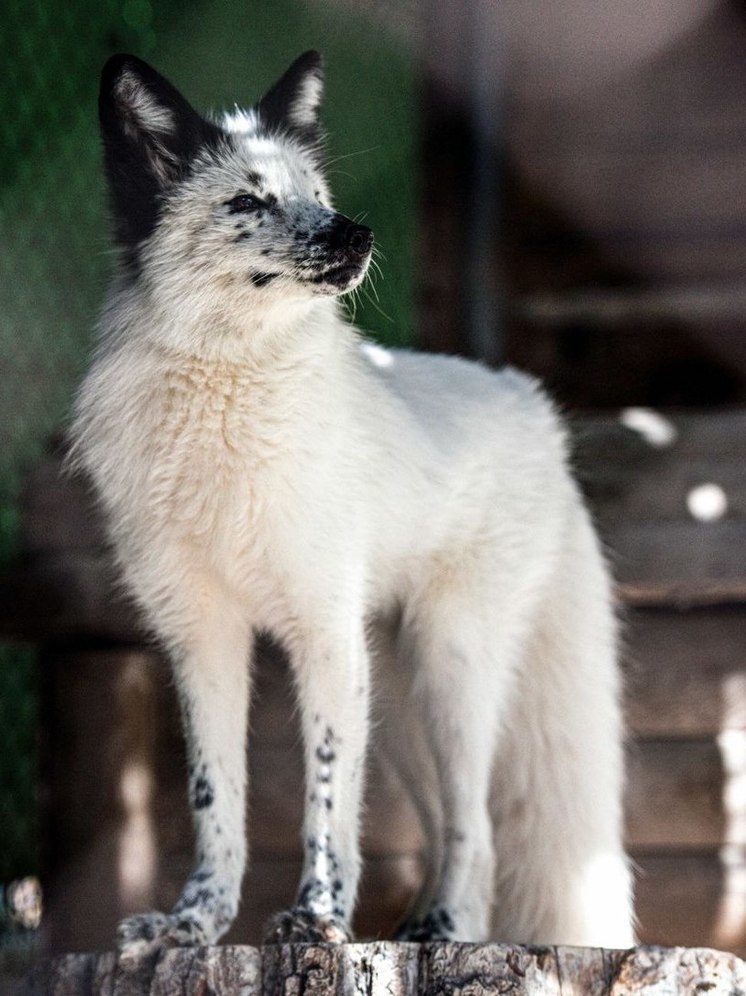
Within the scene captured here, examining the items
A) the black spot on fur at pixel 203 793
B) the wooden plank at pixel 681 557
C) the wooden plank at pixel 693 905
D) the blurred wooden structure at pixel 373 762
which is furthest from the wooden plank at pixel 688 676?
the black spot on fur at pixel 203 793

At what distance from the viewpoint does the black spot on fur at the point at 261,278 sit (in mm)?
2979

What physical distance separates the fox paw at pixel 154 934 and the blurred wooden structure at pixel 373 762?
116cm

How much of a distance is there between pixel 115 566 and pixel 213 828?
0.65m

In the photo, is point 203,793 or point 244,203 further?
point 203,793

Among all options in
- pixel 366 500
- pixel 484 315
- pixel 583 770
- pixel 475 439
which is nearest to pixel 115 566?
pixel 366 500

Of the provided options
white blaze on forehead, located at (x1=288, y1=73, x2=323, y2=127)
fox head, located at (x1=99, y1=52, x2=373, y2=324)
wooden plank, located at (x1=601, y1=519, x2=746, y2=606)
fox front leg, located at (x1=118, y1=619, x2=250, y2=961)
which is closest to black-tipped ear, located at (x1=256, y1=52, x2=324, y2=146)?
white blaze on forehead, located at (x1=288, y1=73, x2=323, y2=127)

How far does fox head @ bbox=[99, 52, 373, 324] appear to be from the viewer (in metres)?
2.94

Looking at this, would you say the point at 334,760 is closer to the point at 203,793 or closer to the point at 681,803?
the point at 203,793

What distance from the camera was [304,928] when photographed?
114 inches

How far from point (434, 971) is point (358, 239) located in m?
1.41

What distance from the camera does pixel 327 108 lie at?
196 inches

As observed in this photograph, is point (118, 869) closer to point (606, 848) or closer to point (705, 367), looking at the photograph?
point (606, 848)

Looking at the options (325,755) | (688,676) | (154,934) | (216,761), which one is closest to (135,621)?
(216,761)

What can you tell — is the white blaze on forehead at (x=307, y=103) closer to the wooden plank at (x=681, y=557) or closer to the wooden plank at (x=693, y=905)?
the wooden plank at (x=681, y=557)
